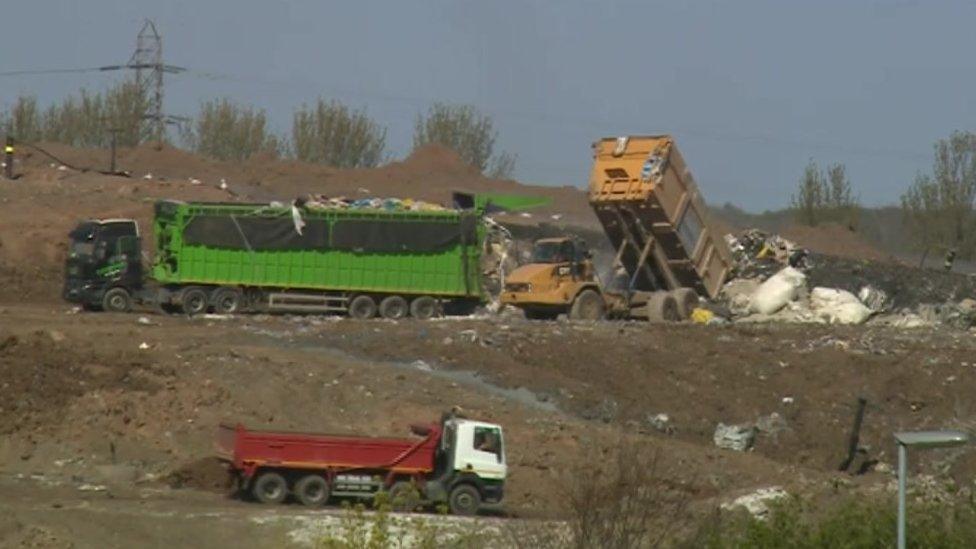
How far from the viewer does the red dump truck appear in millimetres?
22625

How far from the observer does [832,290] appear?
41.1 meters

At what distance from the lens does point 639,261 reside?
3800cm

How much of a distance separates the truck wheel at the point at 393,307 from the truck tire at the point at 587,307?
3726 millimetres

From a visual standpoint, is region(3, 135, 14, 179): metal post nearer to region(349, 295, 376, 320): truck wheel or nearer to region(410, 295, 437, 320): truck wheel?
region(349, 295, 376, 320): truck wheel

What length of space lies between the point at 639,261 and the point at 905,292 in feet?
27.1

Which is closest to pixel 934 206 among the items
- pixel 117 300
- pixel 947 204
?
pixel 947 204

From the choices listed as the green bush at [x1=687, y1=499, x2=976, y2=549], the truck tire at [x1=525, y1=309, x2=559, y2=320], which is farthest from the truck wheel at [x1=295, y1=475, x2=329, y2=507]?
the truck tire at [x1=525, y1=309, x2=559, y2=320]

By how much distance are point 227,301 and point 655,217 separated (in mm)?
9042

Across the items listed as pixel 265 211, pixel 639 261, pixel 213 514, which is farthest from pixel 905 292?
pixel 213 514

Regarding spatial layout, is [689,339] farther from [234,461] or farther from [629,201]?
[234,461]

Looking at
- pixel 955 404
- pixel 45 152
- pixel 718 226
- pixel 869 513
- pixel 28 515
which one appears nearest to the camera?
pixel 869 513

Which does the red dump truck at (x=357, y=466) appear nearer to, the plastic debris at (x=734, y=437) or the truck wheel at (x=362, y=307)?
the plastic debris at (x=734, y=437)

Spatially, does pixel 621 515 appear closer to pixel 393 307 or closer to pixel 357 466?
pixel 357 466

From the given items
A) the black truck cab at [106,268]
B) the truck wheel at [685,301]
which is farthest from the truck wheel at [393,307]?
the truck wheel at [685,301]
